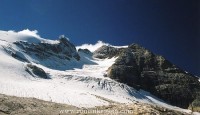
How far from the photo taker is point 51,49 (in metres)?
159

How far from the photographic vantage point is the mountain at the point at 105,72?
10231 cm

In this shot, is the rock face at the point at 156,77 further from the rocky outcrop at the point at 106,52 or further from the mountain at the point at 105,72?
the rocky outcrop at the point at 106,52

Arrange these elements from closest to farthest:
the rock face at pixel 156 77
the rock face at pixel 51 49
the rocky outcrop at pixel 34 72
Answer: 1. the rocky outcrop at pixel 34 72
2. the rock face at pixel 156 77
3. the rock face at pixel 51 49

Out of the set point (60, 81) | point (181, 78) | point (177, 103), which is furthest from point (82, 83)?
point (181, 78)

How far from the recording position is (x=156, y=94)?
12850 cm

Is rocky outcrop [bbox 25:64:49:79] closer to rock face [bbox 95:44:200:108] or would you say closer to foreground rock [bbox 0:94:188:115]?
rock face [bbox 95:44:200:108]

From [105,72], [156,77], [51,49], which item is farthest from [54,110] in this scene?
[51,49]

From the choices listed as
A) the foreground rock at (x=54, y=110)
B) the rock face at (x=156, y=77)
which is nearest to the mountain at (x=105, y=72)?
the rock face at (x=156, y=77)

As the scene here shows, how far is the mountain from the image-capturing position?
336ft

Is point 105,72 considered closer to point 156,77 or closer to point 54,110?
point 156,77

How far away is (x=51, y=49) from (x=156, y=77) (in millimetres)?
49869

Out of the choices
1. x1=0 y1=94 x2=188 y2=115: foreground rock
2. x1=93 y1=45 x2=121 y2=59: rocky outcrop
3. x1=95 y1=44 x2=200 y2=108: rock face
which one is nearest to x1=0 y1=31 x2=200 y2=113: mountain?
x1=95 y1=44 x2=200 y2=108: rock face

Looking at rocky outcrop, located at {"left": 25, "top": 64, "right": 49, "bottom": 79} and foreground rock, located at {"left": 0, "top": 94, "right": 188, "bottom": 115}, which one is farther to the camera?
rocky outcrop, located at {"left": 25, "top": 64, "right": 49, "bottom": 79}

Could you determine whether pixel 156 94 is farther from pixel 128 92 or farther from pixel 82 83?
pixel 82 83
